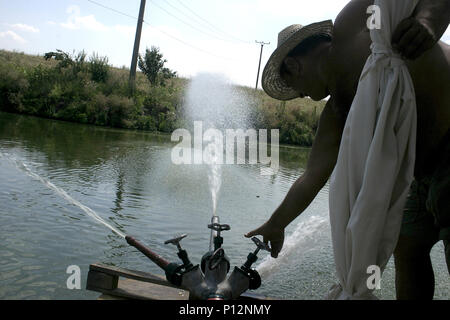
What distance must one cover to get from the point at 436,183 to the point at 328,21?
1053 mm

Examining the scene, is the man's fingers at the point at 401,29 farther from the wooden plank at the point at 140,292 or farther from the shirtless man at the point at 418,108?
the wooden plank at the point at 140,292

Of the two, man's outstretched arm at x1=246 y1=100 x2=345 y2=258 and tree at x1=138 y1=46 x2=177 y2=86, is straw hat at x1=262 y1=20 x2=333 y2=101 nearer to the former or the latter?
man's outstretched arm at x1=246 y1=100 x2=345 y2=258

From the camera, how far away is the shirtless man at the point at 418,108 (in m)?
1.45

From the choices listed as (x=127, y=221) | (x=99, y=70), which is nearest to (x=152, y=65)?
(x=99, y=70)

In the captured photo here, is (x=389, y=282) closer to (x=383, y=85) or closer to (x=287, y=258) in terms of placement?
(x=287, y=258)

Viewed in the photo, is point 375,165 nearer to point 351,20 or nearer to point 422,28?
point 422,28

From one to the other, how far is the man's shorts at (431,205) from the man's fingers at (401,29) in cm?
46

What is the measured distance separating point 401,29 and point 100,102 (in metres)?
19.8

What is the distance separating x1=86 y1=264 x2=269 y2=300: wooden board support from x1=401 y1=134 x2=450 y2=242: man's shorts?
838mm

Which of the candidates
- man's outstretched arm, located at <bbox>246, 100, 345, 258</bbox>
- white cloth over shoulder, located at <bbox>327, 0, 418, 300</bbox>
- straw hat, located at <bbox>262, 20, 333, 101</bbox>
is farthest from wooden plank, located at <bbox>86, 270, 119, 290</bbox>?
straw hat, located at <bbox>262, 20, 333, 101</bbox>

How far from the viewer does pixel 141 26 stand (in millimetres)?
23859

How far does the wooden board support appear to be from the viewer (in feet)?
6.56

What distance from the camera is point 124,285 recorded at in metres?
2.15
